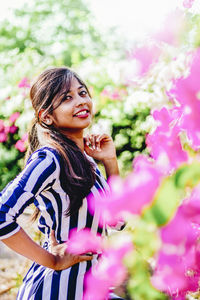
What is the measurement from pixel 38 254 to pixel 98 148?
2.64ft

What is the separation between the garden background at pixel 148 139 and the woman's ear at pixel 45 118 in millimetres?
418

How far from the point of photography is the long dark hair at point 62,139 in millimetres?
1526

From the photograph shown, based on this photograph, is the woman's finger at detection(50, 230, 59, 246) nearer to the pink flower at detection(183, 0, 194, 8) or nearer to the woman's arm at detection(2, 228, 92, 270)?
the woman's arm at detection(2, 228, 92, 270)

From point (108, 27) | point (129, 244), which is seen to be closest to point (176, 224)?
point (129, 244)

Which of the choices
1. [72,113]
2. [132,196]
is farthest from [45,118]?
[132,196]

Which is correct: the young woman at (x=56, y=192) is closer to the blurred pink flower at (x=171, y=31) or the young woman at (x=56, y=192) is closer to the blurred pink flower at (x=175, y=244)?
the blurred pink flower at (x=171, y=31)

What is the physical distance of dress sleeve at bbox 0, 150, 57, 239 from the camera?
1.38 m

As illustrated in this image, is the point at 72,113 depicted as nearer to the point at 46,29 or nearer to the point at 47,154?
the point at 47,154

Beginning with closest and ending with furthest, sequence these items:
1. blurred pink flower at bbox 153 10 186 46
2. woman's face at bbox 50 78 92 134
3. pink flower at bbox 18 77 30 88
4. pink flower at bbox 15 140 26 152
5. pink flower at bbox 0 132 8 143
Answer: blurred pink flower at bbox 153 10 186 46 < woman's face at bbox 50 78 92 134 < pink flower at bbox 15 140 26 152 < pink flower at bbox 18 77 30 88 < pink flower at bbox 0 132 8 143

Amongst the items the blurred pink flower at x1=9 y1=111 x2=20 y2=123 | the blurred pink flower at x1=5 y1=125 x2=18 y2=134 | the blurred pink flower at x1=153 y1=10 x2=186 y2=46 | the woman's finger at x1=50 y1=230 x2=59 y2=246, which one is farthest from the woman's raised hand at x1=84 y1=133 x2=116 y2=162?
the blurred pink flower at x1=5 y1=125 x2=18 y2=134

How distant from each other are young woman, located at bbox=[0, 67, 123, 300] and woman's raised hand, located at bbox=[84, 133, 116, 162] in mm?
216

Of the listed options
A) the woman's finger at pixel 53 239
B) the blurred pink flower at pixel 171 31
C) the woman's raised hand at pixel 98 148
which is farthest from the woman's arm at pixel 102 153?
the blurred pink flower at pixel 171 31

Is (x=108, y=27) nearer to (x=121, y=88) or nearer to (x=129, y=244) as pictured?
(x=121, y=88)

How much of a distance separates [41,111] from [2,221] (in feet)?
2.06
